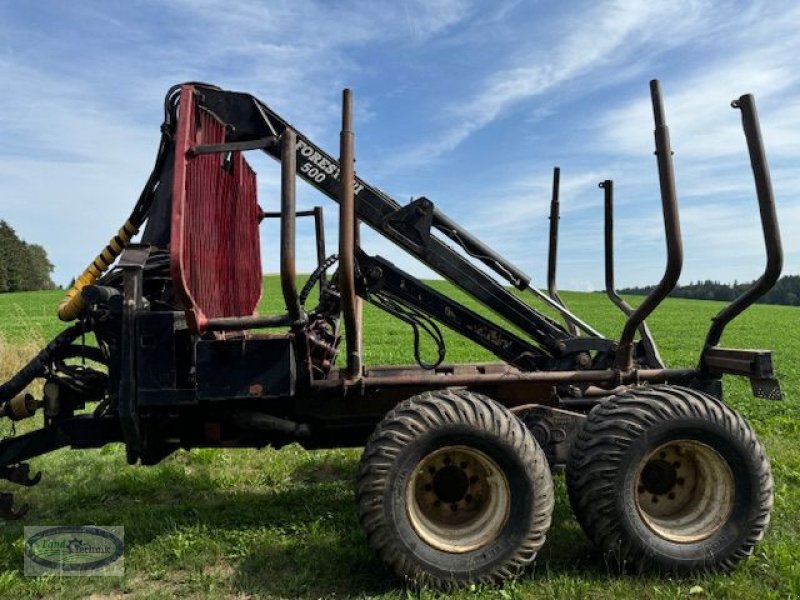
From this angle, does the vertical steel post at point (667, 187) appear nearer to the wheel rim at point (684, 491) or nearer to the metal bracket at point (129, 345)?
the wheel rim at point (684, 491)

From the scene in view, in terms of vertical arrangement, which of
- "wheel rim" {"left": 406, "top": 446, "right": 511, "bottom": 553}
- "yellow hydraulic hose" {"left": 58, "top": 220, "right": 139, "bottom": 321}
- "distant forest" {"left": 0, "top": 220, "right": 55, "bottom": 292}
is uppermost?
"distant forest" {"left": 0, "top": 220, "right": 55, "bottom": 292}

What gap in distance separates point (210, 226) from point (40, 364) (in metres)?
1.41

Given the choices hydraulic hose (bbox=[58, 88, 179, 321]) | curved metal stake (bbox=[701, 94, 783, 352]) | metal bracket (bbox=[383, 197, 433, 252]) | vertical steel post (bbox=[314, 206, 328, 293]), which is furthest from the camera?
vertical steel post (bbox=[314, 206, 328, 293])

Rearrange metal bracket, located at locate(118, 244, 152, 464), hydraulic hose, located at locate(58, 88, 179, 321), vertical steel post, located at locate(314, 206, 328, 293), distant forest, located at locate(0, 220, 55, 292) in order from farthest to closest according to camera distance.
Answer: distant forest, located at locate(0, 220, 55, 292)
vertical steel post, located at locate(314, 206, 328, 293)
hydraulic hose, located at locate(58, 88, 179, 321)
metal bracket, located at locate(118, 244, 152, 464)

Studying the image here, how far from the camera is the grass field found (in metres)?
3.61

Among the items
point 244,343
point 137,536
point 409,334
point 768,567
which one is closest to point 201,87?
point 244,343

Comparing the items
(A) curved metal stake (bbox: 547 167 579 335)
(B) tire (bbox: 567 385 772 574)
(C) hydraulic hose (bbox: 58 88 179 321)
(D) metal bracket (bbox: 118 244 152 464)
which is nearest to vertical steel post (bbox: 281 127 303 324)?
(D) metal bracket (bbox: 118 244 152 464)

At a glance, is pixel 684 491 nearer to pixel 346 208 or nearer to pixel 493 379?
pixel 493 379

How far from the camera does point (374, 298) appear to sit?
494 cm

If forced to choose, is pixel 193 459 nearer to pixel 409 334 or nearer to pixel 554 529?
pixel 554 529

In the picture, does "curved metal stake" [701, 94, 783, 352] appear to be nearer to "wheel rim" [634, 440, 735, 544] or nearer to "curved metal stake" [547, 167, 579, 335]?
"wheel rim" [634, 440, 735, 544]

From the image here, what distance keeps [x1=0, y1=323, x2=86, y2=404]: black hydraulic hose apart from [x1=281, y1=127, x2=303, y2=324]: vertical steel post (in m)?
1.63

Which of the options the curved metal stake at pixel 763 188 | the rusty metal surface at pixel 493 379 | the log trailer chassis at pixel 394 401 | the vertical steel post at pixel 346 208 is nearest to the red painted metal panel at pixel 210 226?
the log trailer chassis at pixel 394 401

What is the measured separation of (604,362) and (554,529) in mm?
1313
